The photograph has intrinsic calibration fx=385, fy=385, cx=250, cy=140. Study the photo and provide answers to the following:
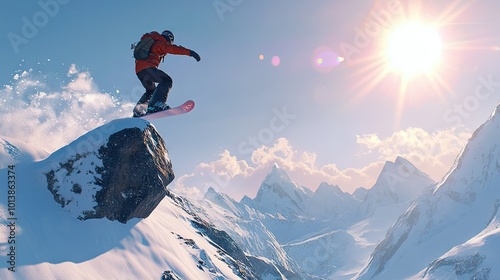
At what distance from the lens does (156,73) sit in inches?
613

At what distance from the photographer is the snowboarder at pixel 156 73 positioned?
14.7 metres

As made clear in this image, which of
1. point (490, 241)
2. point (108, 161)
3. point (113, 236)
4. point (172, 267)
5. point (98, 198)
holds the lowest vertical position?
point (490, 241)

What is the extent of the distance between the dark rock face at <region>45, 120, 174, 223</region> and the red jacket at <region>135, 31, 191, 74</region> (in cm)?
688

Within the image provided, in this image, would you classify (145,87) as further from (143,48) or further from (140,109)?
(143,48)

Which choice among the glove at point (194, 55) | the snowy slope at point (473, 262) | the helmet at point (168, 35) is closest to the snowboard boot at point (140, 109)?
the helmet at point (168, 35)

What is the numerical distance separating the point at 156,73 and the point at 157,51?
988 millimetres

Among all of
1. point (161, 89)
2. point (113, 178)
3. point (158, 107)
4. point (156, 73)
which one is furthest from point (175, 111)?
point (113, 178)

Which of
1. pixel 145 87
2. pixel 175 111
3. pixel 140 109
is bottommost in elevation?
pixel 175 111

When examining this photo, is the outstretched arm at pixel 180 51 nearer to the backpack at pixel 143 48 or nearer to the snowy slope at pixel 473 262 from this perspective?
the backpack at pixel 143 48

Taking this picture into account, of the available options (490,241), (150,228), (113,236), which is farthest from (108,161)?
(490,241)

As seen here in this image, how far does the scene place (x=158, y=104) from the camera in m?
16.6

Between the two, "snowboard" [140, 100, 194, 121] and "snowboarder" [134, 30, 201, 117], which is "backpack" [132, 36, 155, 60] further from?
"snowboard" [140, 100, 194, 121]

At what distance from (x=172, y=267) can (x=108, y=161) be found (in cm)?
757

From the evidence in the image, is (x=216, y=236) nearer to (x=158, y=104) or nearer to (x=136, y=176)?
(x=136, y=176)
